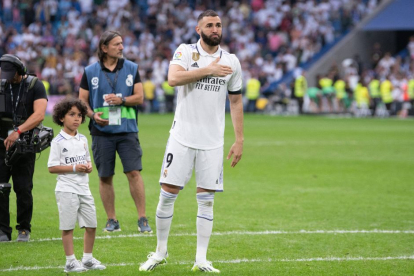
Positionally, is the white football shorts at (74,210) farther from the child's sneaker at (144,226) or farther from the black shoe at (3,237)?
the child's sneaker at (144,226)

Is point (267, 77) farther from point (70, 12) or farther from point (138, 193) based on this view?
point (138, 193)

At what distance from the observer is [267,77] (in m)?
40.8

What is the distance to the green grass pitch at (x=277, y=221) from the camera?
24.0 ft

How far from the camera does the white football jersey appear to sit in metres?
7.00

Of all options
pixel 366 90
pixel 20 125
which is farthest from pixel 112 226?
pixel 366 90

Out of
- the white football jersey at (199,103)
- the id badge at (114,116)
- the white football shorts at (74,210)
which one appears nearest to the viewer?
the white football shorts at (74,210)

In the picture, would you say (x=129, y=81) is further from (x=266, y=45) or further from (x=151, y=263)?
(x=266, y=45)

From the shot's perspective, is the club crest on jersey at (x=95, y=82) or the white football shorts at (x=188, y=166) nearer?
the white football shorts at (x=188, y=166)

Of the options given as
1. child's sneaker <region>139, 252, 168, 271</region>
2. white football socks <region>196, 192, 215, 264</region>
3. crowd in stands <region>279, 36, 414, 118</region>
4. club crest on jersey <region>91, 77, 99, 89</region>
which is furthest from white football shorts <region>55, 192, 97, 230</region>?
crowd in stands <region>279, 36, 414, 118</region>

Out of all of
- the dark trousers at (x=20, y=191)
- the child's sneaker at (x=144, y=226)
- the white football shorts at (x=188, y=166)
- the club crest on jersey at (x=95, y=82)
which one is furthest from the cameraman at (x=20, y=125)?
the white football shorts at (x=188, y=166)

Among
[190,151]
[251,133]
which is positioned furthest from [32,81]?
[251,133]

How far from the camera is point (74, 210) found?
22.2ft

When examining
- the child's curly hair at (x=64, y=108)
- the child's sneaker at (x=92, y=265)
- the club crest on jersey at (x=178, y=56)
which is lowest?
the child's sneaker at (x=92, y=265)

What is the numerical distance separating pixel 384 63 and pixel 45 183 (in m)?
31.1
